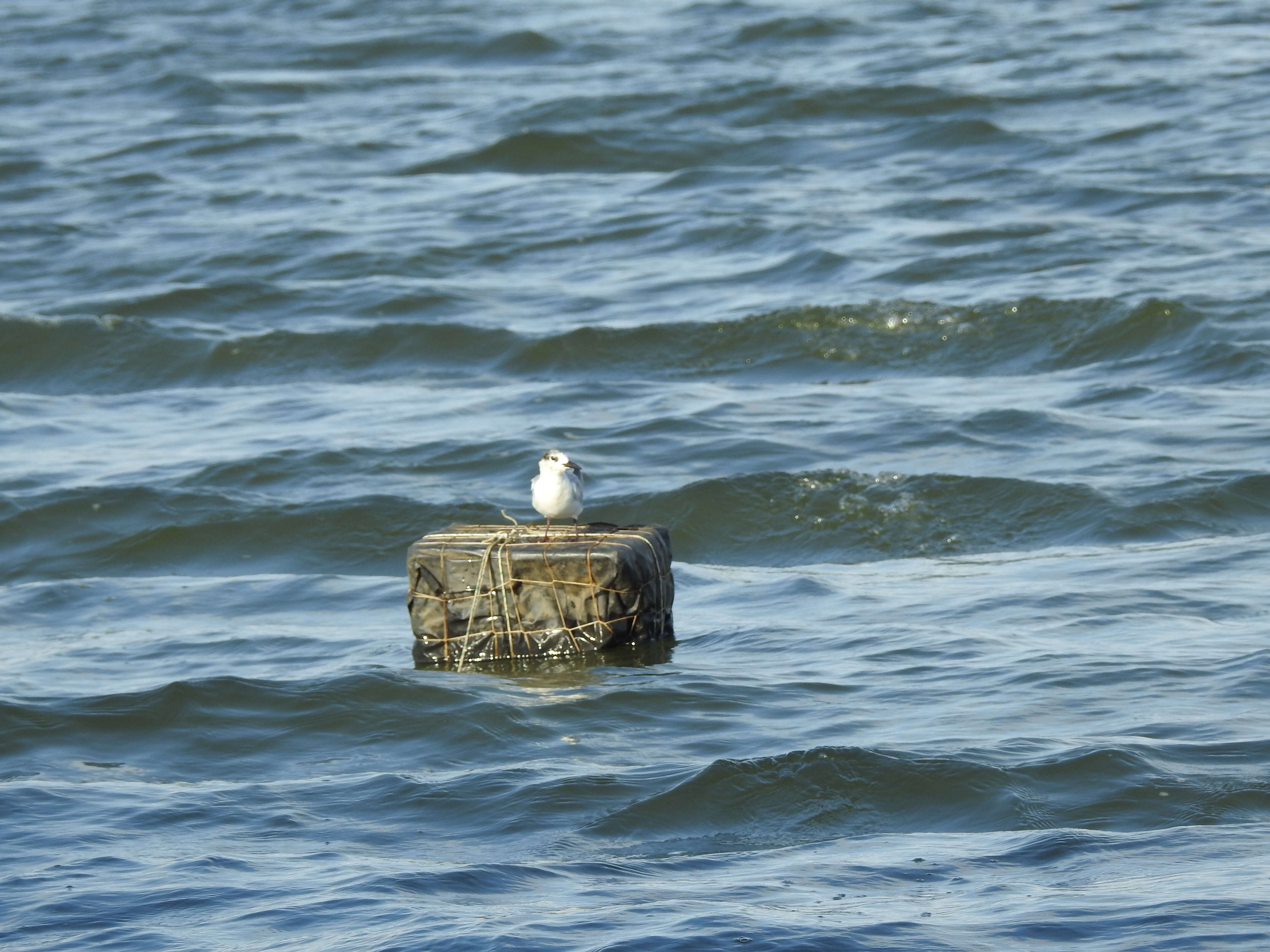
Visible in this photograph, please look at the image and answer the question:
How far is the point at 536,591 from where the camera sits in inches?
333

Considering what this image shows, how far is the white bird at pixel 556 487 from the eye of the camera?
846cm

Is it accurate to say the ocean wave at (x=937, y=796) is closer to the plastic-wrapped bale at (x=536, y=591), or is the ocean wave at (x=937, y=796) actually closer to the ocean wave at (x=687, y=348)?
the plastic-wrapped bale at (x=536, y=591)

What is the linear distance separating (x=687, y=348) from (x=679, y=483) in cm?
318

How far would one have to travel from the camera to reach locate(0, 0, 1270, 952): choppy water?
21.2 feet

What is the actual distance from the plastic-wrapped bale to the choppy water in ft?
0.56

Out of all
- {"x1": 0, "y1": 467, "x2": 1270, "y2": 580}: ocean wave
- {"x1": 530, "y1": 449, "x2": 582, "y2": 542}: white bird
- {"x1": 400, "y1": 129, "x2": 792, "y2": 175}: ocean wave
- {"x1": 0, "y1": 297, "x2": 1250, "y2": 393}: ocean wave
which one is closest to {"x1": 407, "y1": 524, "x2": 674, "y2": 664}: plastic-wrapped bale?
{"x1": 530, "y1": 449, "x2": 582, "y2": 542}: white bird

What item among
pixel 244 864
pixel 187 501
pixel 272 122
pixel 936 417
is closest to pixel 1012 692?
pixel 244 864

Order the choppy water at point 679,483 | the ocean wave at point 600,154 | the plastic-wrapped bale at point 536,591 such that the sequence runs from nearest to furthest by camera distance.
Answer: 1. the choppy water at point 679,483
2. the plastic-wrapped bale at point 536,591
3. the ocean wave at point 600,154

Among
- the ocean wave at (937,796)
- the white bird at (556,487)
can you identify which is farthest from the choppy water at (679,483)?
the white bird at (556,487)

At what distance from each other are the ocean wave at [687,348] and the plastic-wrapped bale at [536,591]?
19.2 ft

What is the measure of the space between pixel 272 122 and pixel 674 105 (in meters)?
5.19

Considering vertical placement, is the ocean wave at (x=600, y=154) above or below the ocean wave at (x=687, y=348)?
above

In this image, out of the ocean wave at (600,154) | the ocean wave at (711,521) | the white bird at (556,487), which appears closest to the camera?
the white bird at (556,487)

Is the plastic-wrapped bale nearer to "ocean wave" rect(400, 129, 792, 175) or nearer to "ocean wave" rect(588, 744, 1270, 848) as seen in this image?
"ocean wave" rect(588, 744, 1270, 848)
